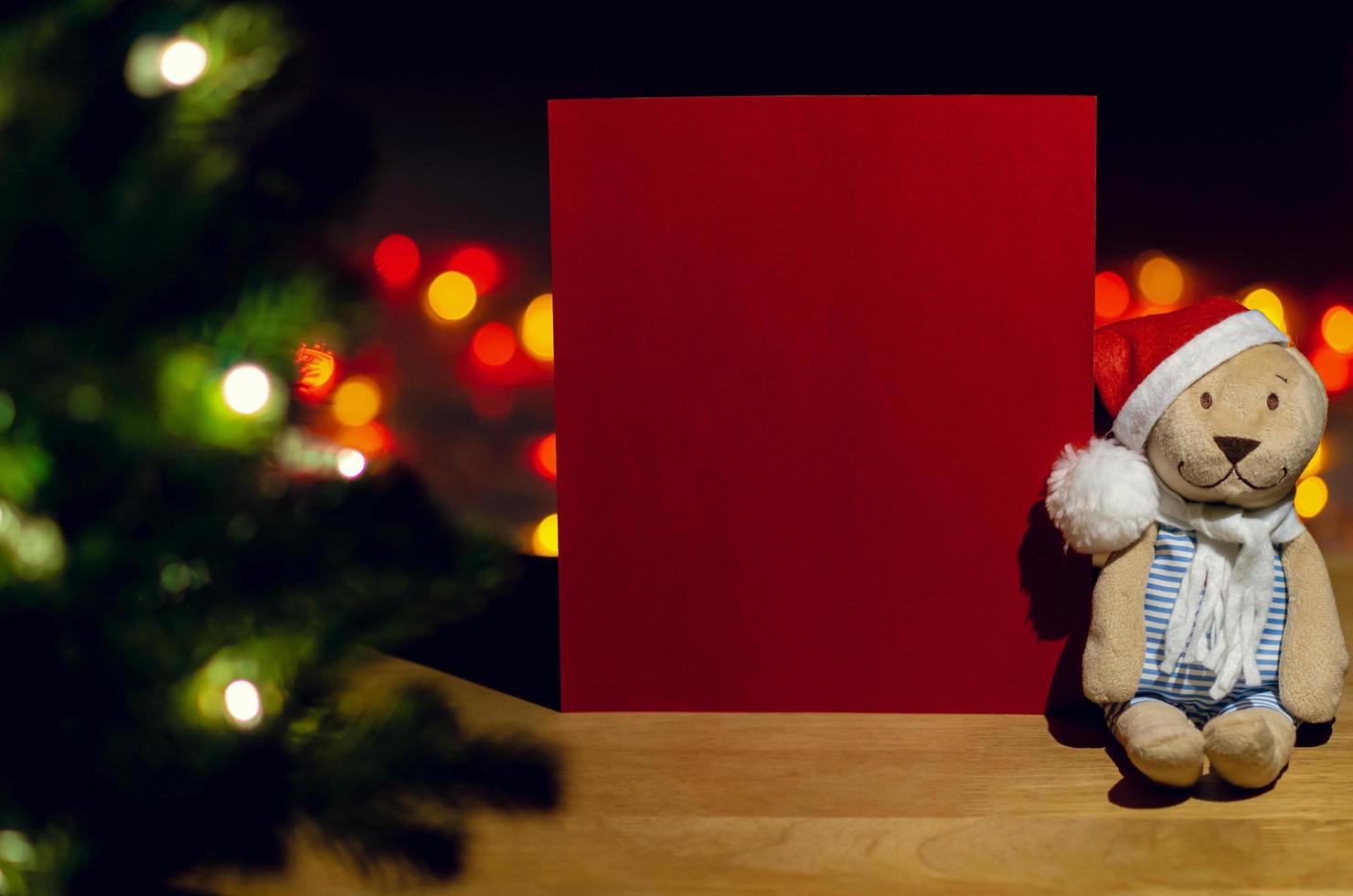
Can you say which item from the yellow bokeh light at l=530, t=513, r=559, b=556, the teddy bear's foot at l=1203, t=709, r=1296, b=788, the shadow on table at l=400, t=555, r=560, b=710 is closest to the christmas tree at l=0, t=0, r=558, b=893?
the shadow on table at l=400, t=555, r=560, b=710

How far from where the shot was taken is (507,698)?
1333mm

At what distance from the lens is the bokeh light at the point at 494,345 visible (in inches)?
98.2

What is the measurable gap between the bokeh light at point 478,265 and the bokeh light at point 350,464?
1708mm

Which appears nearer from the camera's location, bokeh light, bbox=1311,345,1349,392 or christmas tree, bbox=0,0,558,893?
christmas tree, bbox=0,0,558,893

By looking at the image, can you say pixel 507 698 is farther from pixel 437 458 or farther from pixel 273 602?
pixel 437 458

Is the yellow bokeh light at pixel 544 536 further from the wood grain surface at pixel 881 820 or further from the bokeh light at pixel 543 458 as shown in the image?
the wood grain surface at pixel 881 820

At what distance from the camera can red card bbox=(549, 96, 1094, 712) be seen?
1.20m

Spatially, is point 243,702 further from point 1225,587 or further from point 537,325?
point 537,325

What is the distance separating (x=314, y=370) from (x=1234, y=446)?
834mm

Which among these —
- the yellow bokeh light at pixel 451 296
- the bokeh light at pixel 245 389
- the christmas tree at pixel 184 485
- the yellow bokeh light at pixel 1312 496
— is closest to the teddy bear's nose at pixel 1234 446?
the christmas tree at pixel 184 485

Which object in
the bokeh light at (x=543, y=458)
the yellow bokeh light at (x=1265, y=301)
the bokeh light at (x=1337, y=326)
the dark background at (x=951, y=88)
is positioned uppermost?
the dark background at (x=951, y=88)

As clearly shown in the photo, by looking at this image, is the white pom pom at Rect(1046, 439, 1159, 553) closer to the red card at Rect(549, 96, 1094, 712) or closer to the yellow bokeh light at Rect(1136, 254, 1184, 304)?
the red card at Rect(549, 96, 1094, 712)

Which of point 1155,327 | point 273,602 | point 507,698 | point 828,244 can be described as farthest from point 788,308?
point 273,602

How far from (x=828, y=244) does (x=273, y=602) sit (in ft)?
2.26
